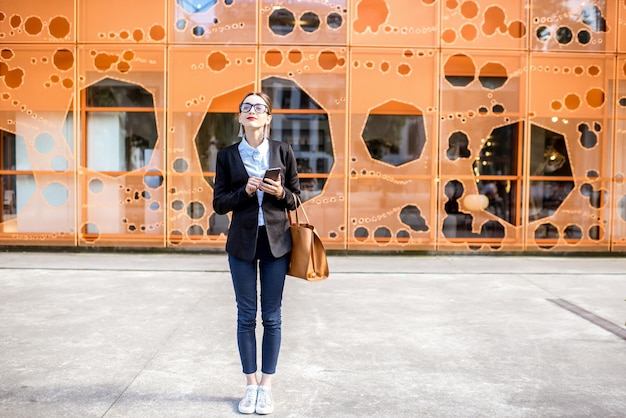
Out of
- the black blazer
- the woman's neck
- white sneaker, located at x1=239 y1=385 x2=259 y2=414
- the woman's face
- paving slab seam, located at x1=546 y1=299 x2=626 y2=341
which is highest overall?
the woman's face

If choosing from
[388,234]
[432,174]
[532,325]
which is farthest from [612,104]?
[532,325]

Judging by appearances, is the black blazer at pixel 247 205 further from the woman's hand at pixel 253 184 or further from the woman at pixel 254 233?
the woman's hand at pixel 253 184

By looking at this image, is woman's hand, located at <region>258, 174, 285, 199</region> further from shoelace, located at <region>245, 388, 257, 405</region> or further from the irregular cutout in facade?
the irregular cutout in facade

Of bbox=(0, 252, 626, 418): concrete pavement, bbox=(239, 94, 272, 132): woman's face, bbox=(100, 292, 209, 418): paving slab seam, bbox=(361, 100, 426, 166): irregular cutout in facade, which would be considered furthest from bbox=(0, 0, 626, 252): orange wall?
bbox=(239, 94, 272, 132): woman's face

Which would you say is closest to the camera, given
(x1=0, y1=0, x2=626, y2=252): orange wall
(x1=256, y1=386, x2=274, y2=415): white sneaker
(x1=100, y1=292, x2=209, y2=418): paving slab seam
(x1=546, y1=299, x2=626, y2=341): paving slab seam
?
(x1=256, y1=386, x2=274, y2=415): white sneaker

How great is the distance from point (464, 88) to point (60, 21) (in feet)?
24.7

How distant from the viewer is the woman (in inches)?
157

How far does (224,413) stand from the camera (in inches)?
158

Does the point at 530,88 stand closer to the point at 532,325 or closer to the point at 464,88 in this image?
the point at 464,88

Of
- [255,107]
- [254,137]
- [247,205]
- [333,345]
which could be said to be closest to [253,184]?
[247,205]

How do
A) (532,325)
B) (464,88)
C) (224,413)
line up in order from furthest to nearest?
1. (464,88)
2. (532,325)
3. (224,413)

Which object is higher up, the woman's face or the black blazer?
the woman's face

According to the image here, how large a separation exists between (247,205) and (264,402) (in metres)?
1.25

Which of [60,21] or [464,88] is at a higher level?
[60,21]
